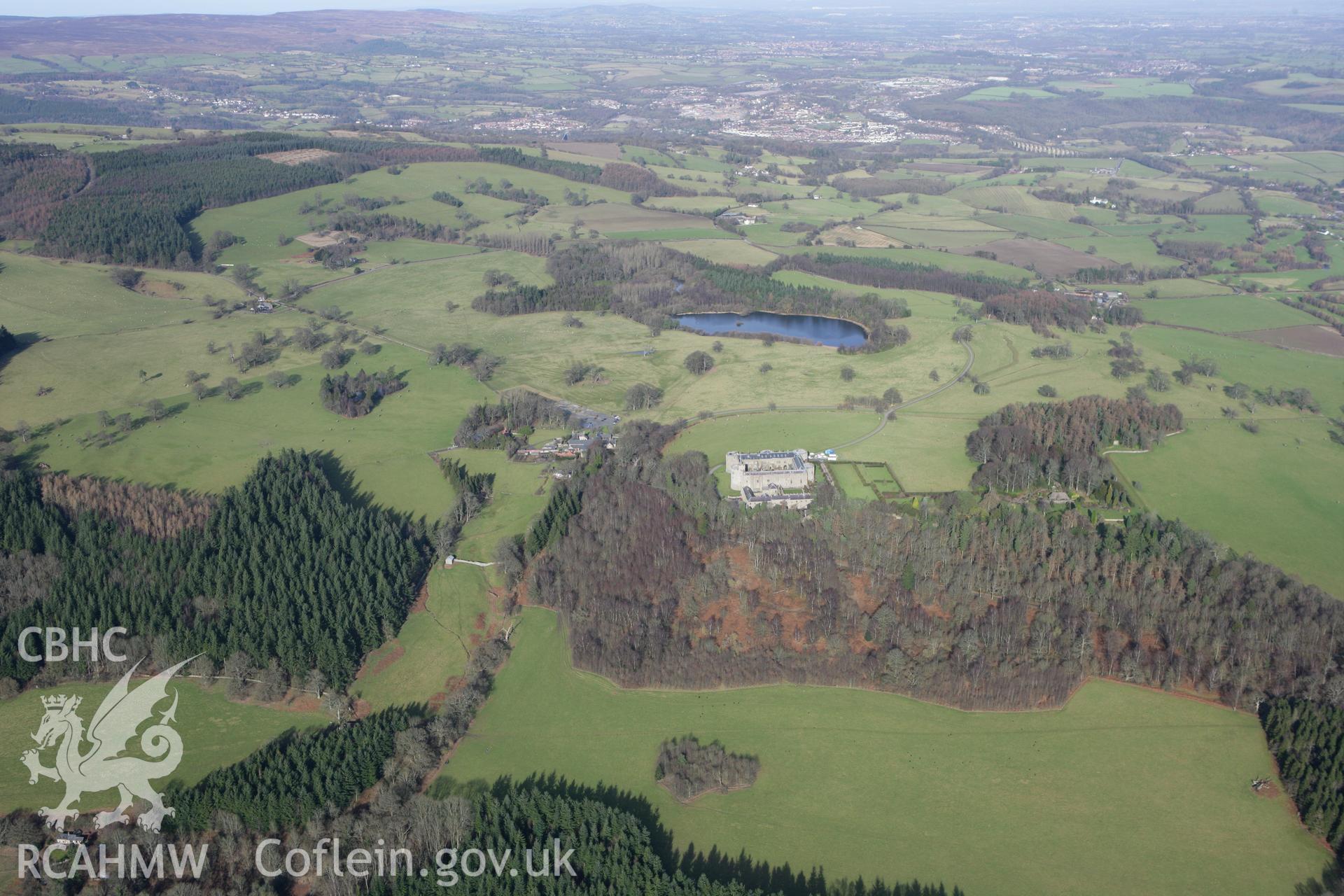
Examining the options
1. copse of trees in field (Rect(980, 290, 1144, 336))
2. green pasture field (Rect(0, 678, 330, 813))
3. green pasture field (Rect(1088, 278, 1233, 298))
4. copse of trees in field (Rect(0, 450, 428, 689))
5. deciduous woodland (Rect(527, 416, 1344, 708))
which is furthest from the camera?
green pasture field (Rect(1088, 278, 1233, 298))

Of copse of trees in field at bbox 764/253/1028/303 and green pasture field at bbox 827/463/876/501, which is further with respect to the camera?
copse of trees in field at bbox 764/253/1028/303

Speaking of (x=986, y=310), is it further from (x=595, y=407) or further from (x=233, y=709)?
(x=233, y=709)

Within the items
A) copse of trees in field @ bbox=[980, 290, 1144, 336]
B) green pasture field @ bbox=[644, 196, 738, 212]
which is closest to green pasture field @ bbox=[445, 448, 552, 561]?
copse of trees in field @ bbox=[980, 290, 1144, 336]

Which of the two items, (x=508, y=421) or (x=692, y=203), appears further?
(x=692, y=203)

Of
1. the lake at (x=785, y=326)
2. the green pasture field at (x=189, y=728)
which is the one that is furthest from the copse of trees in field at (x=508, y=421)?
the green pasture field at (x=189, y=728)

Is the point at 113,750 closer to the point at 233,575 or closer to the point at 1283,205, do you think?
the point at 233,575

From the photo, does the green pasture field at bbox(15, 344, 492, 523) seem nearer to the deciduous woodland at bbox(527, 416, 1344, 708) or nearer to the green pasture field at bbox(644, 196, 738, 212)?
the deciduous woodland at bbox(527, 416, 1344, 708)

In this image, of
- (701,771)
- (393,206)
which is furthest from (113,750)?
(393,206)
